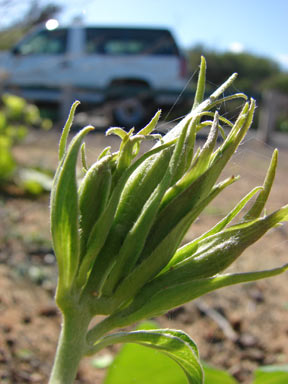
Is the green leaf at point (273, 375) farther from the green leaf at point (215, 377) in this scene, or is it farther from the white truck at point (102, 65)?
the white truck at point (102, 65)

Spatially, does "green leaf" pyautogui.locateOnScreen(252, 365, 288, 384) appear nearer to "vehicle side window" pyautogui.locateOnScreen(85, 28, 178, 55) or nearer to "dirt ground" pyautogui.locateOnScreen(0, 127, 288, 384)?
"dirt ground" pyautogui.locateOnScreen(0, 127, 288, 384)

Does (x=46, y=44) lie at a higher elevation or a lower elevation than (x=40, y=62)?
lower

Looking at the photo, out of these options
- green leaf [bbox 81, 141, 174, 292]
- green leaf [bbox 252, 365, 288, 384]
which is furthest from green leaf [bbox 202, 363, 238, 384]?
green leaf [bbox 81, 141, 174, 292]

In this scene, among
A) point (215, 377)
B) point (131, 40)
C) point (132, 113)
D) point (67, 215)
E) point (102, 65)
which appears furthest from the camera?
point (131, 40)

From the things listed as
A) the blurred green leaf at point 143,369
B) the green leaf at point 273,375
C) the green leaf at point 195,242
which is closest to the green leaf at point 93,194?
the green leaf at point 195,242

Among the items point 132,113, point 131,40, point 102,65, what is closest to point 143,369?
point 132,113

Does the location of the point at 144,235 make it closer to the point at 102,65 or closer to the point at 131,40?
the point at 102,65
